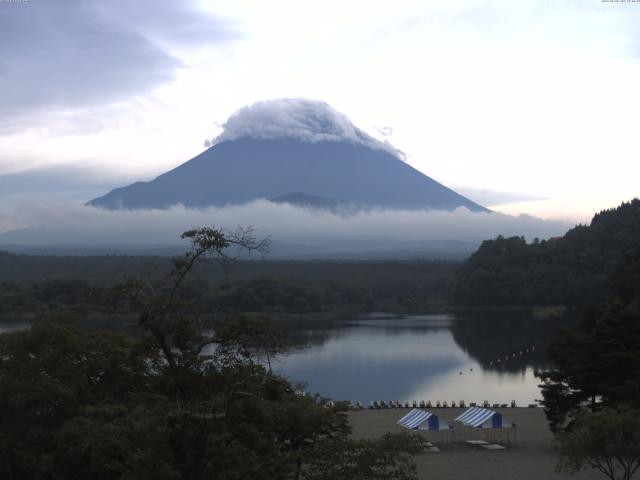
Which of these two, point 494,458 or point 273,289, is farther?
point 273,289

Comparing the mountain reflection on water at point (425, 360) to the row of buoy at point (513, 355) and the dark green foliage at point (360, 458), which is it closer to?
the row of buoy at point (513, 355)

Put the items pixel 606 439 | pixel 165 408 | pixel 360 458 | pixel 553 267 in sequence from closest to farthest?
1. pixel 165 408
2. pixel 360 458
3. pixel 606 439
4. pixel 553 267

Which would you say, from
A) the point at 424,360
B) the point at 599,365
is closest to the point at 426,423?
the point at 599,365

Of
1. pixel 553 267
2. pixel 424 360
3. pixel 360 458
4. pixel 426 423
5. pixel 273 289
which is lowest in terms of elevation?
pixel 424 360

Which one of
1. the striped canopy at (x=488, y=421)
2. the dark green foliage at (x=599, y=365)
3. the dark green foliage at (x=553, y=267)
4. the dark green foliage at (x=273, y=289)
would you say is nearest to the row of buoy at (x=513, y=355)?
the dark green foliage at (x=273, y=289)

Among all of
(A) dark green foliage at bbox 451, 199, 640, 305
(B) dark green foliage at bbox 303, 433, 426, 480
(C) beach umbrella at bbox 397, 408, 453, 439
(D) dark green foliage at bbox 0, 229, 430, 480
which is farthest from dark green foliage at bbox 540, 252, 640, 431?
(A) dark green foliage at bbox 451, 199, 640, 305

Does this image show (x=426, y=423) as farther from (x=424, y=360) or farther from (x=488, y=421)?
(x=424, y=360)

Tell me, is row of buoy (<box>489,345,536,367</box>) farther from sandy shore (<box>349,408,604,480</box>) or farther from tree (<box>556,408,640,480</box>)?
tree (<box>556,408,640,480</box>)
